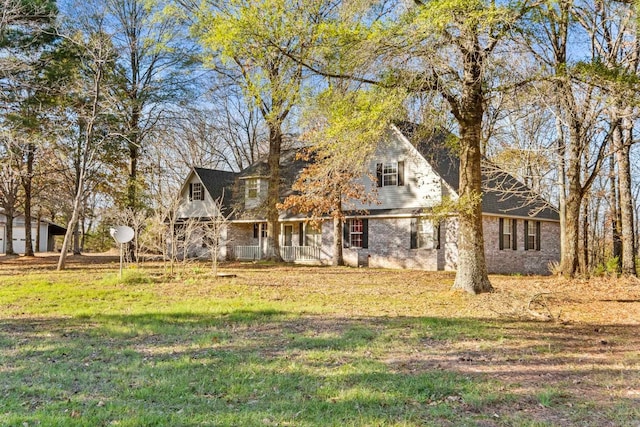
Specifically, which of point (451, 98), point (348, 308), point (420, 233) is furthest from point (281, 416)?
point (420, 233)

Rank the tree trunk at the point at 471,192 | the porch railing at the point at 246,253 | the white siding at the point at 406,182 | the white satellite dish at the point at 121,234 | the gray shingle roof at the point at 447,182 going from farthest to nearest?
the porch railing at the point at 246,253 → the white siding at the point at 406,182 → the gray shingle roof at the point at 447,182 → the white satellite dish at the point at 121,234 → the tree trunk at the point at 471,192

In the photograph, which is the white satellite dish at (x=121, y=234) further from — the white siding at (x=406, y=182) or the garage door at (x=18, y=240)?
the garage door at (x=18, y=240)

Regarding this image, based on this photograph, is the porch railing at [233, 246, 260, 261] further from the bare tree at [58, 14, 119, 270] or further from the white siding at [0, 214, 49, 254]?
the white siding at [0, 214, 49, 254]

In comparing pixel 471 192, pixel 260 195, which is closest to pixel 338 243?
pixel 260 195

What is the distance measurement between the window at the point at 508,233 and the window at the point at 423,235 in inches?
122

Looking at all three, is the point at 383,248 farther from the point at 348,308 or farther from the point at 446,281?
the point at 348,308

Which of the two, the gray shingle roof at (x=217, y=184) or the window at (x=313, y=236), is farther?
the gray shingle roof at (x=217, y=184)

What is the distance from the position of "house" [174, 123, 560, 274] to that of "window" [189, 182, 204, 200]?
3.47 meters

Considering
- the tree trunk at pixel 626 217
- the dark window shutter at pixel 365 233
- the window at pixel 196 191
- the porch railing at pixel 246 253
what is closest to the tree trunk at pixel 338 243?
the dark window shutter at pixel 365 233

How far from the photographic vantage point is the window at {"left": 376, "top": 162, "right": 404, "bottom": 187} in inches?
858

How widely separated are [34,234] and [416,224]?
37473 mm

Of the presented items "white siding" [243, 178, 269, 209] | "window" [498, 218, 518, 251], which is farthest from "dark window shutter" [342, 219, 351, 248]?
"window" [498, 218, 518, 251]

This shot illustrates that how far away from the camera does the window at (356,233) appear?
2275cm

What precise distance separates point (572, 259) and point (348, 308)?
28.7ft
